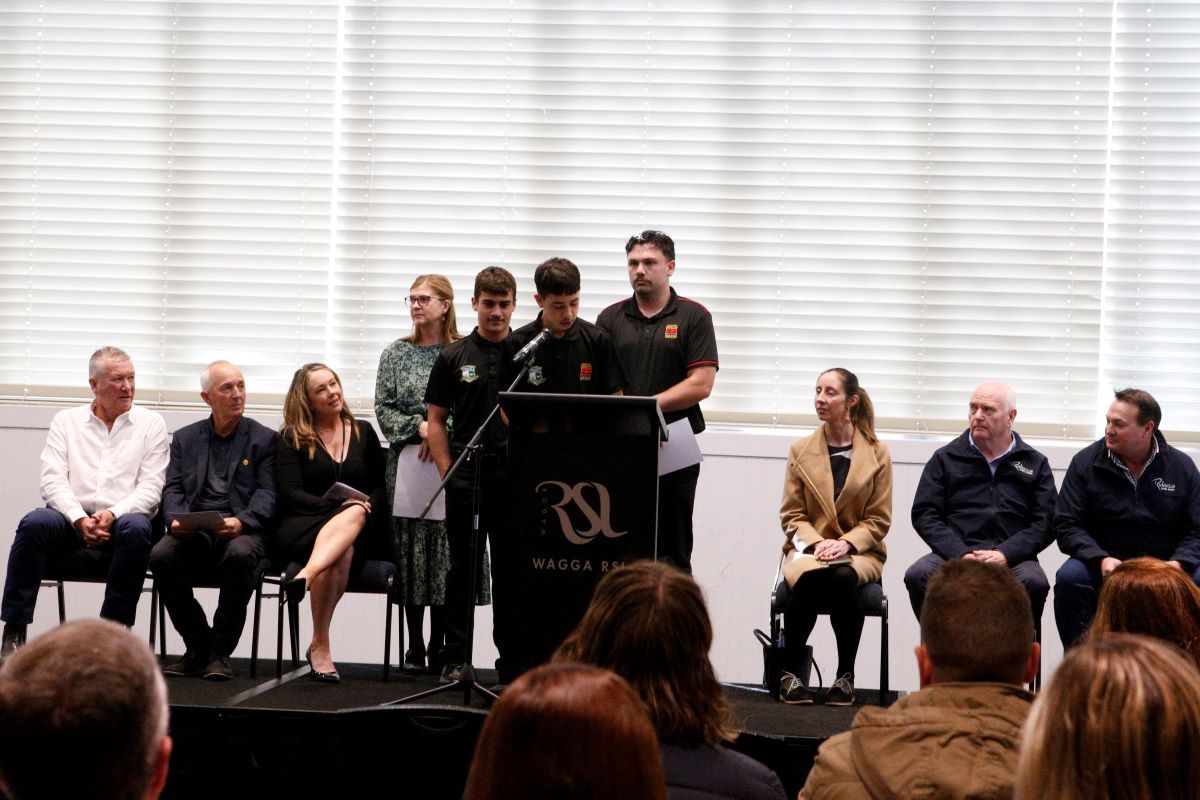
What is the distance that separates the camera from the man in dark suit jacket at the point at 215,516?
4742 millimetres

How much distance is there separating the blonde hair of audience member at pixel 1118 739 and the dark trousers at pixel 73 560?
4.20m

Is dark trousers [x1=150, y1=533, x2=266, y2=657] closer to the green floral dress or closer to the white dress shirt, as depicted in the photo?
the white dress shirt

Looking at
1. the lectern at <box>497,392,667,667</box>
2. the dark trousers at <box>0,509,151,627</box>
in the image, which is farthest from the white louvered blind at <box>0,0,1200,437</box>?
the lectern at <box>497,392,667,667</box>

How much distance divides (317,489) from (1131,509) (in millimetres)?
3248

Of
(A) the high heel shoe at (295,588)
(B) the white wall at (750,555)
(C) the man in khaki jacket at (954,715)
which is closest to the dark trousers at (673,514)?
(B) the white wall at (750,555)

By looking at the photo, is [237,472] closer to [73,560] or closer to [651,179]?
[73,560]

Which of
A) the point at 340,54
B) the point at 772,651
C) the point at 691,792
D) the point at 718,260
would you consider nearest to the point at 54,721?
the point at 691,792

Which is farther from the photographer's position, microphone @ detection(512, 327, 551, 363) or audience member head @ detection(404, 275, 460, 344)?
audience member head @ detection(404, 275, 460, 344)

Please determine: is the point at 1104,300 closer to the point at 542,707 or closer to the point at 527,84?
the point at 527,84

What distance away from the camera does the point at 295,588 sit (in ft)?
15.3

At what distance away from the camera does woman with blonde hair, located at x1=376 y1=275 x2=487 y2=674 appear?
4.99m

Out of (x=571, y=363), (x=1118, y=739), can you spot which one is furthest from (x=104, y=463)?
(x=1118, y=739)

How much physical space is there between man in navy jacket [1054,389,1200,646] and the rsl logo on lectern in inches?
81.9

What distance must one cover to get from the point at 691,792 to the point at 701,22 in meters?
4.82
